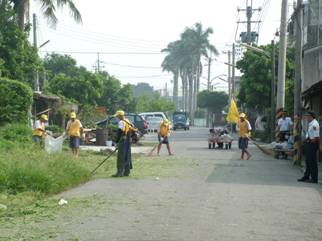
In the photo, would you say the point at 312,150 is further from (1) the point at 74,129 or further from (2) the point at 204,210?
(1) the point at 74,129

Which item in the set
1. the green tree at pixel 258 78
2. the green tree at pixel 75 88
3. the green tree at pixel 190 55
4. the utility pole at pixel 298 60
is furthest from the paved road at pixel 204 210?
the green tree at pixel 190 55

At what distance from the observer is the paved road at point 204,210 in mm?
9094

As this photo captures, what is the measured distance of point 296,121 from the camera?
854 inches

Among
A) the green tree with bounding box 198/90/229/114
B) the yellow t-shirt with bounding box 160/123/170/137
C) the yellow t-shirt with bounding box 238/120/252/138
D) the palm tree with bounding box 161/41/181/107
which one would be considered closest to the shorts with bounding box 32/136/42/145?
the yellow t-shirt with bounding box 160/123/170/137

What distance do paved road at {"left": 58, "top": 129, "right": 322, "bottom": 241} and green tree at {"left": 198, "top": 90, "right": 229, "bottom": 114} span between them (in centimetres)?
8088

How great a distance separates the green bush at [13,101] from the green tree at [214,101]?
2888 inches

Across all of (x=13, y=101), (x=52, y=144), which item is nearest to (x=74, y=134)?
(x=52, y=144)

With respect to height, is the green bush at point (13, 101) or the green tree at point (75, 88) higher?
the green tree at point (75, 88)

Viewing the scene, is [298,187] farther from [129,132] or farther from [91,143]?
[91,143]

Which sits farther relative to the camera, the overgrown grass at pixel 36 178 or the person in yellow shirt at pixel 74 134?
the person in yellow shirt at pixel 74 134

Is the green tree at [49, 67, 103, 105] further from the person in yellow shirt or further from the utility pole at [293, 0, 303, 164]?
the utility pole at [293, 0, 303, 164]

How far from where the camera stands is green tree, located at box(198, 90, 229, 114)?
3880 inches

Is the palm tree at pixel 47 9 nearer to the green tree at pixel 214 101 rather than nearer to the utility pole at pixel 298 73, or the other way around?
the utility pole at pixel 298 73

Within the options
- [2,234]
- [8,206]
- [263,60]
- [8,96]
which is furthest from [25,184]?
[263,60]
